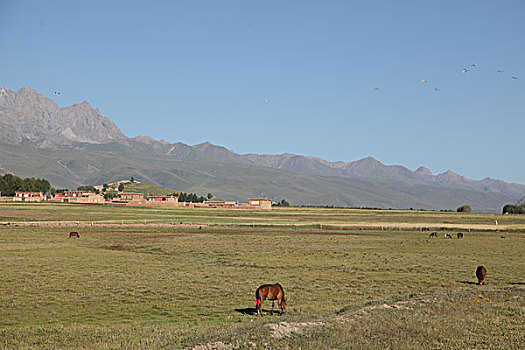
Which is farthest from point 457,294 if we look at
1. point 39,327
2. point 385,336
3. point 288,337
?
point 39,327

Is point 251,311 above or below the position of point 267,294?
below

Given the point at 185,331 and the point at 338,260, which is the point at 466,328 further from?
the point at 338,260

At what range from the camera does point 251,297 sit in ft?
107

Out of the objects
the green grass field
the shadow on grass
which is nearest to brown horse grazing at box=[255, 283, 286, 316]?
the shadow on grass

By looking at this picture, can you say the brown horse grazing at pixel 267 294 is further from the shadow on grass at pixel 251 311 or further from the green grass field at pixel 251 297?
the green grass field at pixel 251 297

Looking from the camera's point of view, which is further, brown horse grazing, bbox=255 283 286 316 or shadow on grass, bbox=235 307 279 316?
shadow on grass, bbox=235 307 279 316

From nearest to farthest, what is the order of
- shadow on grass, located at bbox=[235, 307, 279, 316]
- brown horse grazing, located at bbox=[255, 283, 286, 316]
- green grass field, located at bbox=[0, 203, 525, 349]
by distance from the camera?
1. green grass field, located at bbox=[0, 203, 525, 349]
2. brown horse grazing, located at bbox=[255, 283, 286, 316]
3. shadow on grass, located at bbox=[235, 307, 279, 316]

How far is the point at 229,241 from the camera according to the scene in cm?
7538

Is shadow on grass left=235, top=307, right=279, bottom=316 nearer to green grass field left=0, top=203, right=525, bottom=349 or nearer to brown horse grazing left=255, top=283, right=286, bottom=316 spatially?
green grass field left=0, top=203, right=525, bottom=349

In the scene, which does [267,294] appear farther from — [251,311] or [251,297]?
[251,297]

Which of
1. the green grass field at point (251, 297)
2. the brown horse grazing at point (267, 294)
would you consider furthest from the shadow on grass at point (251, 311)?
the brown horse grazing at point (267, 294)

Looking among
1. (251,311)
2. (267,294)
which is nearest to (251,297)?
(251,311)

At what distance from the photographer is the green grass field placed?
69.4 ft

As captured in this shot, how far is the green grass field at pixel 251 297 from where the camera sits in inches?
832
